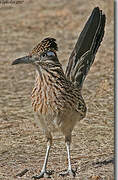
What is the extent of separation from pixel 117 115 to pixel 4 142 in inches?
75.4

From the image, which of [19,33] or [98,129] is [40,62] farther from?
[19,33]

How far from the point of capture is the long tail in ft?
18.4

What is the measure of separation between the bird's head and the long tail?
0.90 meters

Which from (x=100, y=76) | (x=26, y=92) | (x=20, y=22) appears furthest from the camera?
(x=20, y=22)

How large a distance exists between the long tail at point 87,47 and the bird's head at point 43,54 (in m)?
0.90

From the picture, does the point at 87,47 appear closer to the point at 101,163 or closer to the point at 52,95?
the point at 52,95

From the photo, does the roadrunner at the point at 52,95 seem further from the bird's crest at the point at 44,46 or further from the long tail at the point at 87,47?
the long tail at the point at 87,47

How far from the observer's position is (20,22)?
425 inches

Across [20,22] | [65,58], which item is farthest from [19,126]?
[20,22]

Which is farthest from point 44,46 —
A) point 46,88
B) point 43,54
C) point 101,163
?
point 101,163

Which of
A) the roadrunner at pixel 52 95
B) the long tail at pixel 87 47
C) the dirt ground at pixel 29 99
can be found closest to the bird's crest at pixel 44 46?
the roadrunner at pixel 52 95

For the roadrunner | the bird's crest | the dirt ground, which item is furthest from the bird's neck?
the dirt ground

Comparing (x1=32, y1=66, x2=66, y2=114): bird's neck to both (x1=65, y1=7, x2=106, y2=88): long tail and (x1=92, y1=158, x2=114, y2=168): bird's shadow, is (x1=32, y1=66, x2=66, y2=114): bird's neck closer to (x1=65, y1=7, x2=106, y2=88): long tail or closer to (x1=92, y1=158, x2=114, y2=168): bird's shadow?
(x1=65, y1=7, x2=106, y2=88): long tail

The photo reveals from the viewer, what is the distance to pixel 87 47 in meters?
5.69
